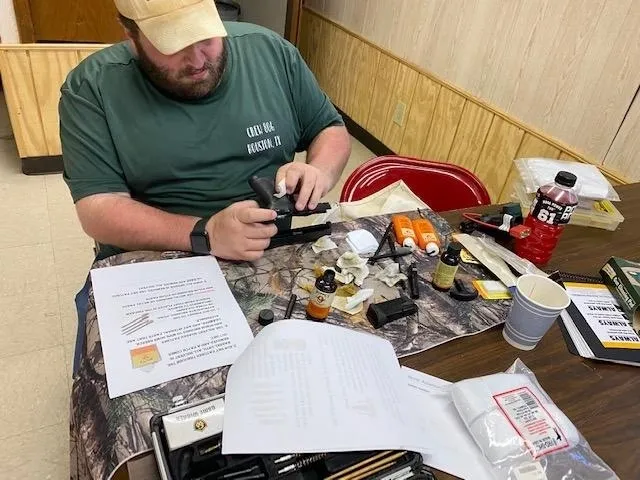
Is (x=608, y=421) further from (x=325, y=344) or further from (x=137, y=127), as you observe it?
(x=137, y=127)

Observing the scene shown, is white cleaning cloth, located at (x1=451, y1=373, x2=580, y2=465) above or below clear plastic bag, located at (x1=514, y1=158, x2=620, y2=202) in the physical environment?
below

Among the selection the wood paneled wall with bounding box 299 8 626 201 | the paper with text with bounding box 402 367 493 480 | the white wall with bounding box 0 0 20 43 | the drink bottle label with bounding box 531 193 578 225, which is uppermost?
the drink bottle label with bounding box 531 193 578 225

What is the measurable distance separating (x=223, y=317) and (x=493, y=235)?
715 mm

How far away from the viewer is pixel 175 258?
0.95 metres

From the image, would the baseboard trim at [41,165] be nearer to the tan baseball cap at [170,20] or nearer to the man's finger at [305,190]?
the tan baseball cap at [170,20]

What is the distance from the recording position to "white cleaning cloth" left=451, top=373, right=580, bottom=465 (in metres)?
0.65

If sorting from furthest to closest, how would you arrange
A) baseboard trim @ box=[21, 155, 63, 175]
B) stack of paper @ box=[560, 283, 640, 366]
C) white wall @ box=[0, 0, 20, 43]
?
baseboard trim @ box=[21, 155, 63, 175] < white wall @ box=[0, 0, 20, 43] < stack of paper @ box=[560, 283, 640, 366]

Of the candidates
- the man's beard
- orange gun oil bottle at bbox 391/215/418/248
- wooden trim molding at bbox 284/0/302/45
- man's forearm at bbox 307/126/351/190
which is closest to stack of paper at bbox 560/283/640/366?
orange gun oil bottle at bbox 391/215/418/248

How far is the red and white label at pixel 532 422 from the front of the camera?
0.66m

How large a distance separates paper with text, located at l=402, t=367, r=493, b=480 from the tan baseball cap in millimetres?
813

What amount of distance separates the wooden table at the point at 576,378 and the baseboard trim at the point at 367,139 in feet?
8.15

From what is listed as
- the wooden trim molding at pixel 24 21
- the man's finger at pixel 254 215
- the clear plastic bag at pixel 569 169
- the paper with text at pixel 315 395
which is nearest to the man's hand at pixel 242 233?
the man's finger at pixel 254 215

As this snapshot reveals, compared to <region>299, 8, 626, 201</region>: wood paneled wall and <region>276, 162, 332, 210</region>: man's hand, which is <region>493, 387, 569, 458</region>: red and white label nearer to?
<region>276, 162, 332, 210</region>: man's hand

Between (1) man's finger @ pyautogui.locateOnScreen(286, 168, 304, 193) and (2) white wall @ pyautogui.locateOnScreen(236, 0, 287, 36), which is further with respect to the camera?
(2) white wall @ pyautogui.locateOnScreen(236, 0, 287, 36)
